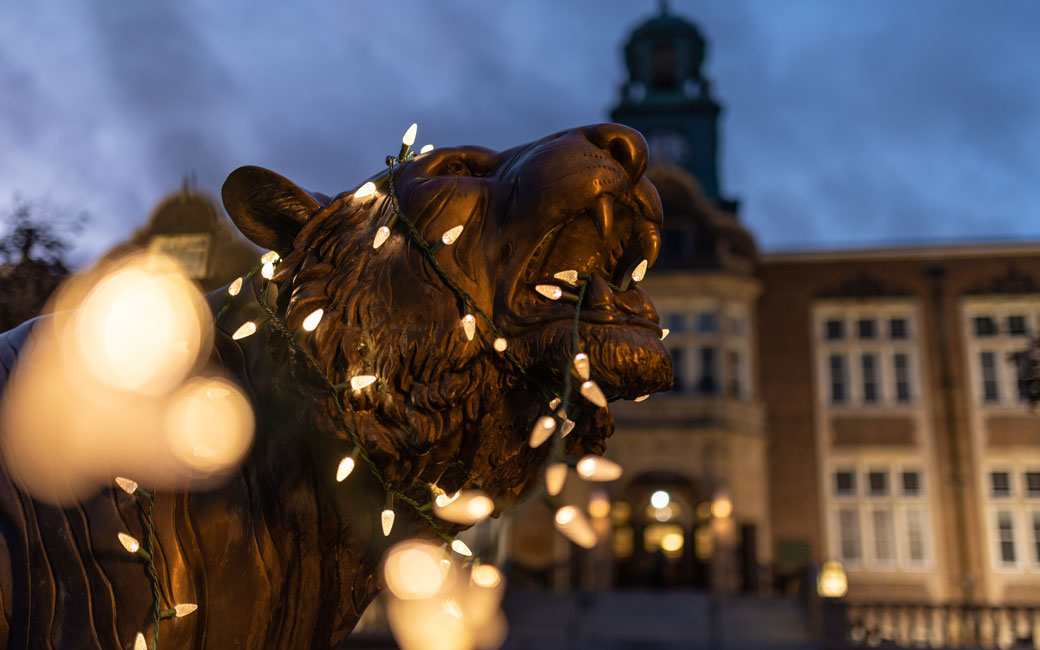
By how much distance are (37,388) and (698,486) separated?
1629 centimetres

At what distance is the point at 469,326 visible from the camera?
803 mm

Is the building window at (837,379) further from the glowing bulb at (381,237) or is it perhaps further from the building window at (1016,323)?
the glowing bulb at (381,237)

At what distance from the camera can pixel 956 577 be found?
16.6 m

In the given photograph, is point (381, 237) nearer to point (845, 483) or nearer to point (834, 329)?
point (845, 483)

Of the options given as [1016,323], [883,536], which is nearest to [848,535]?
[883,536]

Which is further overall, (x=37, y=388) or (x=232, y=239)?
(x=232, y=239)

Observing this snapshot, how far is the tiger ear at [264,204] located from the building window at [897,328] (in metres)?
19.4

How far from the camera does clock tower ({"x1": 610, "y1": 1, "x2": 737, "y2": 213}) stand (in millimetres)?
20797

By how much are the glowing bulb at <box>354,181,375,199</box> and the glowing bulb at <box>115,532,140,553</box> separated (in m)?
0.42

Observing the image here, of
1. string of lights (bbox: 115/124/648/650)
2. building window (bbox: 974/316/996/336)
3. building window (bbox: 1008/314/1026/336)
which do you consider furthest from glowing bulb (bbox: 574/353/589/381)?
building window (bbox: 974/316/996/336)

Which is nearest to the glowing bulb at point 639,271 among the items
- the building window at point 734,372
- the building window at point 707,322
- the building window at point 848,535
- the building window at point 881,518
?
the building window at point 734,372

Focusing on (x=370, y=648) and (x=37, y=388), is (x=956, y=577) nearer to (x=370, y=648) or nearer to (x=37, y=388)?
(x=370, y=648)

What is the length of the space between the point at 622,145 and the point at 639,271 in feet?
0.46

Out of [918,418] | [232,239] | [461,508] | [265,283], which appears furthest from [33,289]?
[918,418]
